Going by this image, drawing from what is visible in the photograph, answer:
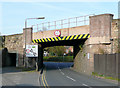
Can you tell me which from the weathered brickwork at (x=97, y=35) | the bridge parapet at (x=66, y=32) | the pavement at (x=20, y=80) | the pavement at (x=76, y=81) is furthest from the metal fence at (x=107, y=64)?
the pavement at (x=20, y=80)

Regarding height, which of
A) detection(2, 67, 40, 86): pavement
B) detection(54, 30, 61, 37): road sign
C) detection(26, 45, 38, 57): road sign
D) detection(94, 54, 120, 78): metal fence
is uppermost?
detection(54, 30, 61, 37): road sign

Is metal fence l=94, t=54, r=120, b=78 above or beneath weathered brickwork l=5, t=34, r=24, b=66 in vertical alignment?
beneath

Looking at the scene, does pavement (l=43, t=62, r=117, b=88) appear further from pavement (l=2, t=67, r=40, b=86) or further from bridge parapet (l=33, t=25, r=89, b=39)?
bridge parapet (l=33, t=25, r=89, b=39)

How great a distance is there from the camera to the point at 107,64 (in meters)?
20.1

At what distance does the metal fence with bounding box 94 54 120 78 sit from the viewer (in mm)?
18594

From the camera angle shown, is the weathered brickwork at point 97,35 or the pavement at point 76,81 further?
the weathered brickwork at point 97,35

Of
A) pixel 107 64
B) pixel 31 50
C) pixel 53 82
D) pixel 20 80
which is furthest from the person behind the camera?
pixel 31 50

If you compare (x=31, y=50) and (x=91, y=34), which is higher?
(x=91, y=34)

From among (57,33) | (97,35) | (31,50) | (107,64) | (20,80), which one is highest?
(57,33)

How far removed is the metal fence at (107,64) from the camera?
61.0ft

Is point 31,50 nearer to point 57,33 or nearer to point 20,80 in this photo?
point 57,33

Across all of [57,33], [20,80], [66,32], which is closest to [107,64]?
[66,32]

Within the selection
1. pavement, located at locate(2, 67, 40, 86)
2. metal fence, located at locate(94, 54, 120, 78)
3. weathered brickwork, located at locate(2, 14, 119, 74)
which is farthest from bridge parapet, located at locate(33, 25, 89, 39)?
pavement, located at locate(2, 67, 40, 86)

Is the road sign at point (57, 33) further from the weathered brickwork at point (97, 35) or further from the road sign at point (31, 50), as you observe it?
the road sign at point (31, 50)
